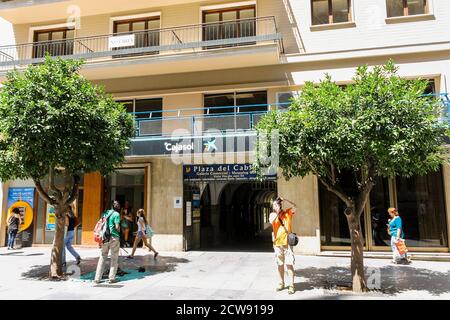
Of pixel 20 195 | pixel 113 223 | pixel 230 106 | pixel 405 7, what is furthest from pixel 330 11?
pixel 20 195

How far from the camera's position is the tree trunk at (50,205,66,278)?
872 centimetres

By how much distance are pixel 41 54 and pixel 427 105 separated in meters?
15.0

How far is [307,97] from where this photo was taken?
7676 mm

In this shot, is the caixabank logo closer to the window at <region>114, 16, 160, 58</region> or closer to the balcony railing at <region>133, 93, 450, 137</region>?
the balcony railing at <region>133, 93, 450, 137</region>

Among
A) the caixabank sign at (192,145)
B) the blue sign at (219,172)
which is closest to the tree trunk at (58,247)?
the caixabank sign at (192,145)

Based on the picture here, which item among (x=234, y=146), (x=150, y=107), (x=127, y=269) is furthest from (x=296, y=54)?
(x=127, y=269)

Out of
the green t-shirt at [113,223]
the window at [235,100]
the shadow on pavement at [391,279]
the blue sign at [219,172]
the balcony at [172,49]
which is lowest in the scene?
the shadow on pavement at [391,279]

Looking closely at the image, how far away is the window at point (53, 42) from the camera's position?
15.5 meters

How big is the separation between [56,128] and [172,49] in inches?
256

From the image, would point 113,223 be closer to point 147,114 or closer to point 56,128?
point 56,128

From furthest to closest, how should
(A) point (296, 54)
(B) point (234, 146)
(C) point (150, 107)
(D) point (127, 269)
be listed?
(C) point (150, 107) → (A) point (296, 54) → (B) point (234, 146) → (D) point (127, 269)

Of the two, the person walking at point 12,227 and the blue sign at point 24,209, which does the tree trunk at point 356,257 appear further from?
the blue sign at point 24,209

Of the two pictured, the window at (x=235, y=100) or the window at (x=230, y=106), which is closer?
the window at (x=230, y=106)

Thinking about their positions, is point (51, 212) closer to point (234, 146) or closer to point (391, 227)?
point (234, 146)
